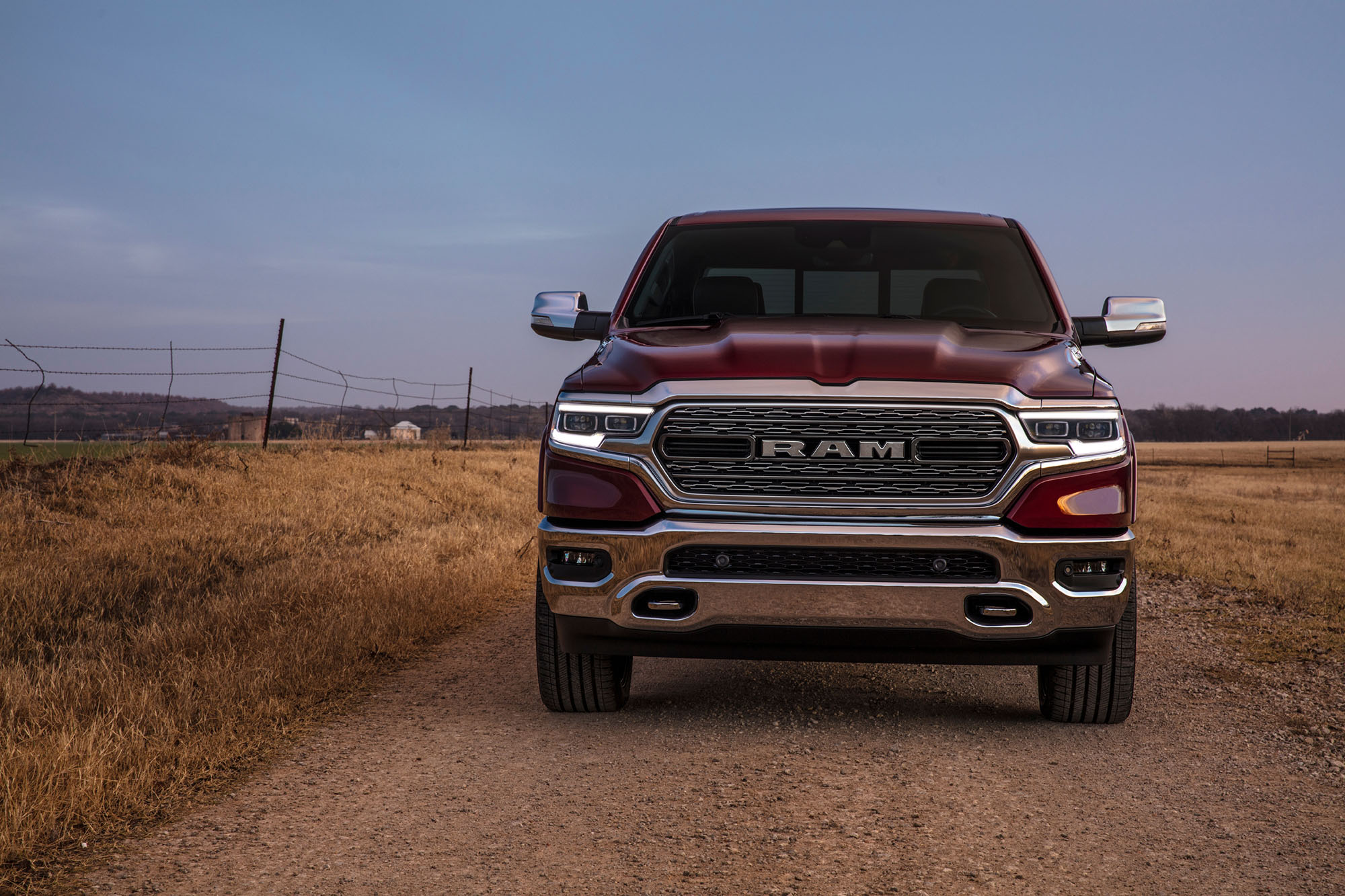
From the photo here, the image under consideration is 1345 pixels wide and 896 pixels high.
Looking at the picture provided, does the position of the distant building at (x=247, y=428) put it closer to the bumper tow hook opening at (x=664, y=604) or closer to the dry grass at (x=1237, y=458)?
the bumper tow hook opening at (x=664, y=604)

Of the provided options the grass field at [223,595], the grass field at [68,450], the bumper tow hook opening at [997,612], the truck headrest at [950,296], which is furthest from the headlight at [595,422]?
the grass field at [68,450]

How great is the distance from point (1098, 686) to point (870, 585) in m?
1.22

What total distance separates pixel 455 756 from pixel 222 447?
38.0 feet

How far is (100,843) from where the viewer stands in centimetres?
306

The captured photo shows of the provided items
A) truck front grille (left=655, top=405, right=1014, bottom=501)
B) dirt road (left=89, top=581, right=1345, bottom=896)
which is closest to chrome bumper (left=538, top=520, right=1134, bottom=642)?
truck front grille (left=655, top=405, right=1014, bottom=501)

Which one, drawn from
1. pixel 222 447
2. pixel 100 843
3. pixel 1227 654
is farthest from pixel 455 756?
pixel 222 447

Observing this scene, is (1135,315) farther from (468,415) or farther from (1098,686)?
(468,415)

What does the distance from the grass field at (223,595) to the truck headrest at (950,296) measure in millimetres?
2730

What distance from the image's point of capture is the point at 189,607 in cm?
649

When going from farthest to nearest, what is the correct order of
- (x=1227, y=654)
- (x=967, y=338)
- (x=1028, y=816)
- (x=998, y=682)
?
1. (x=1227, y=654)
2. (x=998, y=682)
3. (x=967, y=338)
4. (x=1028, y=816)

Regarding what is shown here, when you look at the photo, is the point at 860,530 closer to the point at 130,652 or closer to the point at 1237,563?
the point at 130,652

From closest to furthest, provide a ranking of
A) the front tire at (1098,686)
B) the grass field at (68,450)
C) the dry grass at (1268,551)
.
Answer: the front tire at (1098,686) → the dry grass at (1268,551) → the grass field at (68,450)

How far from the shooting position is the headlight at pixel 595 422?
3.83 m

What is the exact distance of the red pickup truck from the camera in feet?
12.1
